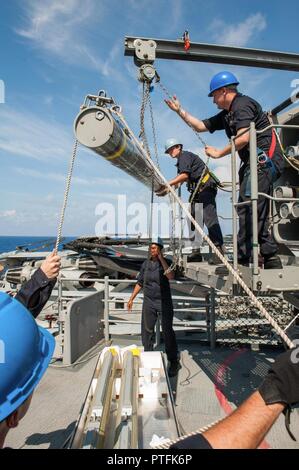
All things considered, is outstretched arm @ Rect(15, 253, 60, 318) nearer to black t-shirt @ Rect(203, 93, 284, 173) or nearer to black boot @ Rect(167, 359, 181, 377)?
black t-shirt @ Rect(203, 93, 284, 173)

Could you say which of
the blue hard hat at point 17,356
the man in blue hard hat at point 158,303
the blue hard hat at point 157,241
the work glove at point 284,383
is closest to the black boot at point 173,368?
the man in blue hard hat at point 158,303

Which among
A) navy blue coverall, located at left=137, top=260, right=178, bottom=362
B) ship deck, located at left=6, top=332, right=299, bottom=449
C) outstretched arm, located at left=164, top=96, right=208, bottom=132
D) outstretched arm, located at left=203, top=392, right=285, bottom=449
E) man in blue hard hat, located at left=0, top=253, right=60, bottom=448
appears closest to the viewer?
outstretched arm, located at left=203, top=392, right=285, bottom=449

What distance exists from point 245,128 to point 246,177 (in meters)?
0.49

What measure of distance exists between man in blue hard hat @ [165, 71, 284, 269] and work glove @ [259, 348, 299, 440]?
1.96 m

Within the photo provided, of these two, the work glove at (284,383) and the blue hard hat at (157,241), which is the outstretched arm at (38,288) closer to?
the work glove at (284,383)

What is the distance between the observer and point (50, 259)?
107 inches

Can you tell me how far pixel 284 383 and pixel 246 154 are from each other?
2.88 meters

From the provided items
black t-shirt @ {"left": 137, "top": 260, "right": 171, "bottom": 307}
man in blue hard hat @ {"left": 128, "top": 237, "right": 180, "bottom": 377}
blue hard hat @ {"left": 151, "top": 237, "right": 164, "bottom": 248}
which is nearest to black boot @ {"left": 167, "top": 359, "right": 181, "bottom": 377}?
man in blue hard hat @ {"left": 128, "top": 237, "right": 180, "bottom": 377}

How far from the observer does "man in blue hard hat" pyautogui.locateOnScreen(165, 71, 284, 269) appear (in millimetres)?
3240

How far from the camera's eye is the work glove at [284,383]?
1212 mm

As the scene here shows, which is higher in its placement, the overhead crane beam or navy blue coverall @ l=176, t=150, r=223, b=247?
the overhead crane beam

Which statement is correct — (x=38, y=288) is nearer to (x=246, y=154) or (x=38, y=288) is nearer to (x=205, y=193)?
(x=246, y=154)

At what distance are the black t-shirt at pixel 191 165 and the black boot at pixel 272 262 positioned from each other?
2.28 metres
